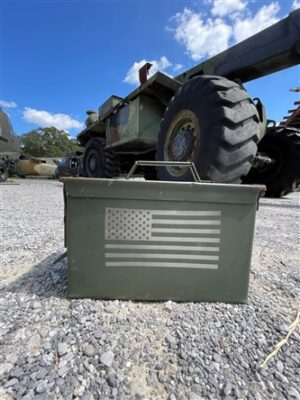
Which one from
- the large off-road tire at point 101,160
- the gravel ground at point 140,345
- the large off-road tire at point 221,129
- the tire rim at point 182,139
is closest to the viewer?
the gravel ground at point 140,345

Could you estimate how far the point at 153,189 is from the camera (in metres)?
0.87

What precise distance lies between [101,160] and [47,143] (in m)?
33.2

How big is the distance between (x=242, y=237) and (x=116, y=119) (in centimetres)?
326

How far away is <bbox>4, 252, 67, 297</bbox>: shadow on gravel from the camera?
998mm

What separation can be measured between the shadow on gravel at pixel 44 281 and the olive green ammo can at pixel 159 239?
5.3 inches

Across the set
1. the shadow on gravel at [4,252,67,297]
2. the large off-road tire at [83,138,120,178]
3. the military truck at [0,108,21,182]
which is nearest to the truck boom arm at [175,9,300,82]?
the shadow on gravel at [4,252,67,297]

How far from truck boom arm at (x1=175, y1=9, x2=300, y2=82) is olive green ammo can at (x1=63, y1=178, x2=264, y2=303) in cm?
159

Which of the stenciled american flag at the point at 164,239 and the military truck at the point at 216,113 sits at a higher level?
the military truck at the point at 216,113

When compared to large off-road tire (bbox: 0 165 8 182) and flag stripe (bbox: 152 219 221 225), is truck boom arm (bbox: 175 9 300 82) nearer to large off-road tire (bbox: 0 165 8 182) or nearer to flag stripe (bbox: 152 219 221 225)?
flag stripe (bbox: 152 219 221 225)

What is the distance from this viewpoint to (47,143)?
33750 millimetres

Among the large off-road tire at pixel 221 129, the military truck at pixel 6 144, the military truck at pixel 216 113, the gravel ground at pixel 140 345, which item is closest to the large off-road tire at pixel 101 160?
the military truck at pixel 216 113

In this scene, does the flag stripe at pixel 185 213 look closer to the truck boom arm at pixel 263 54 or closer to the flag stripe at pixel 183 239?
the flag stripe at pixel 183 239

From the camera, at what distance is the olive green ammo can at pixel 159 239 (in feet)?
2.86

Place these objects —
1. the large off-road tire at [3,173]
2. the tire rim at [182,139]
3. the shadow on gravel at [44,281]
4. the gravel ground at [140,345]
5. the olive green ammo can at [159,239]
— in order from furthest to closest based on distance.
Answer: the large off-road tire at [3,173]
the tire rim at [182,139]
the shadow on gravel at [44,281]
the olive green ammo can at [159,239]
the gravel ground at [140,345]
